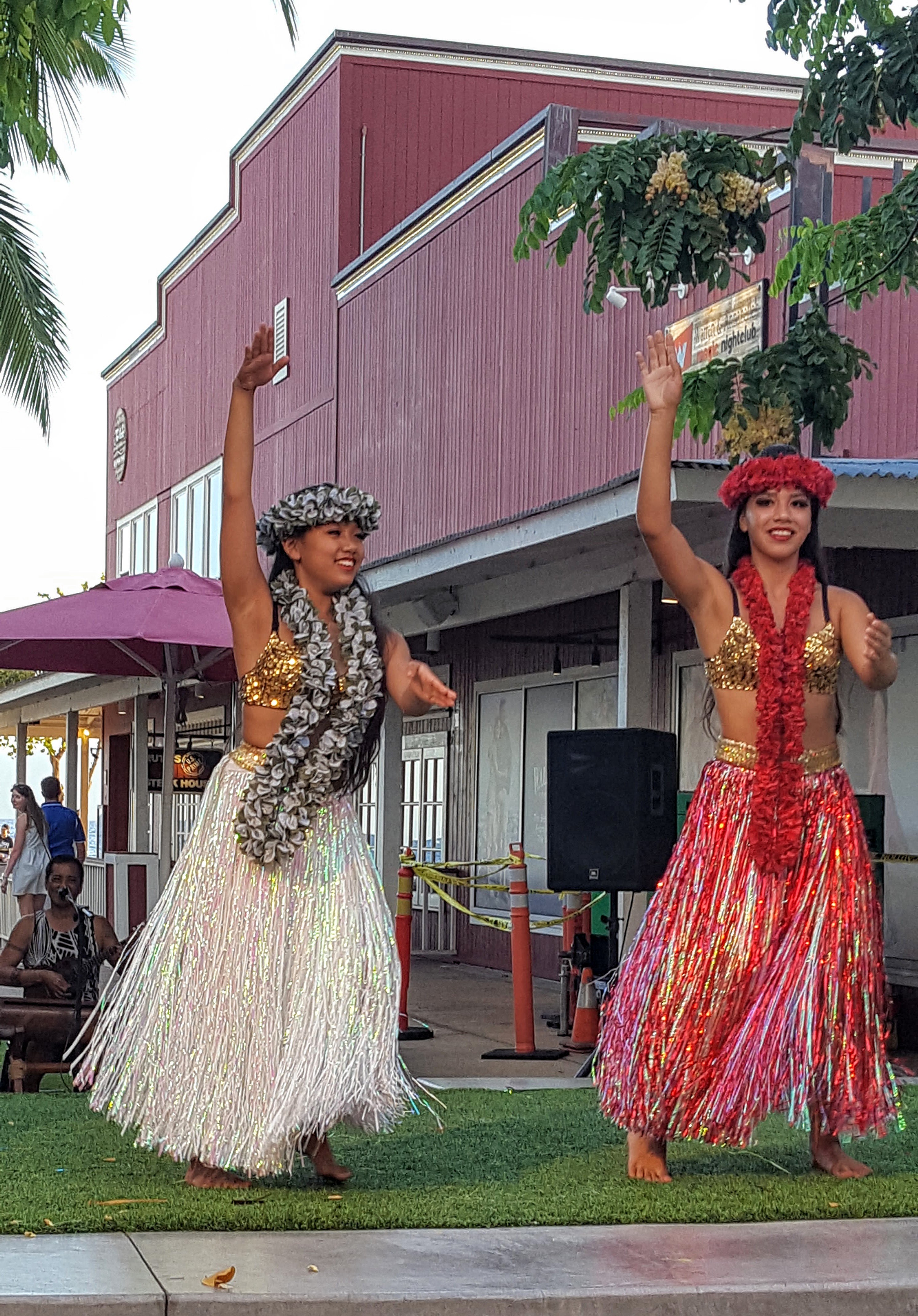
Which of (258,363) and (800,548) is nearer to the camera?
(258,363)

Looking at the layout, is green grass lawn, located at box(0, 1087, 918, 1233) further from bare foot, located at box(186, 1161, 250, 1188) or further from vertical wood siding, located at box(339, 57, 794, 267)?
vertical wood siding, located at box(339, 57, 794, 267)

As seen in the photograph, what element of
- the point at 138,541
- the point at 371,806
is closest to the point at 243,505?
the point at 371,806

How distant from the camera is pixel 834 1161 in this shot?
17.6 feet

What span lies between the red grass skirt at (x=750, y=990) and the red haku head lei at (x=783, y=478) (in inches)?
31.5

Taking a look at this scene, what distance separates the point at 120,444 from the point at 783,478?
76.9 feet

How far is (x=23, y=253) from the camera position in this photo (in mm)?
16906

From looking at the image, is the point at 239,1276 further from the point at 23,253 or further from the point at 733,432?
the point at 23,253

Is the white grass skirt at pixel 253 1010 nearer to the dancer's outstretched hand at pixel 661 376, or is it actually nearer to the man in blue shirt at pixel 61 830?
the dancer's outstretched hand at pixel 661 376

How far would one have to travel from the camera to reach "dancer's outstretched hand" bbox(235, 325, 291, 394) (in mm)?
5086

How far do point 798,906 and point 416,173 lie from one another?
14.5 metres

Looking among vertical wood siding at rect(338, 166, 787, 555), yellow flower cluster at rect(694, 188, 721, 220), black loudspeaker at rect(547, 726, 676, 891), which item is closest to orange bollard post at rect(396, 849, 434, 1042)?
black loudspeaker at rect(547, 726, 676, 891)

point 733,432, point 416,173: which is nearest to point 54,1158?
point 733,432

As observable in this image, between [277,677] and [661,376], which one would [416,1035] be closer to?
[277,677]

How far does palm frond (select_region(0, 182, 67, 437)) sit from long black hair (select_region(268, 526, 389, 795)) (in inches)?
476
